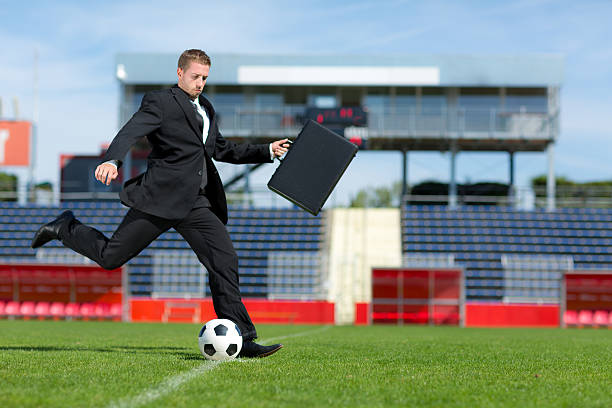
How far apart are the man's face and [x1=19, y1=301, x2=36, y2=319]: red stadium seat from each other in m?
19.2

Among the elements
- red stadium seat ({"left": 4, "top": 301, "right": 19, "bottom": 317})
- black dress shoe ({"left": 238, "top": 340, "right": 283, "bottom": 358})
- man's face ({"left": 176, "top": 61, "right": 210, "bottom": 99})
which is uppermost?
man's face ({"left": 176, "top": 61, "right": 210, "bottom": 99})

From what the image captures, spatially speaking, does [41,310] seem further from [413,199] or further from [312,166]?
[312,166]

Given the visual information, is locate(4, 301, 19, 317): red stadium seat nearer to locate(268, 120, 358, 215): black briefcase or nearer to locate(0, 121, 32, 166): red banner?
locate(0, 121, 32, 166): red banner

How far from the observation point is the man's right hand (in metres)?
5.08

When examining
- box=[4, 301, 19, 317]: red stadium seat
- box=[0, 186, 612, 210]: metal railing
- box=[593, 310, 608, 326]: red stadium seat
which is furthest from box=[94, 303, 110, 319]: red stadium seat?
box=[593, 310, 608, 326]: red stadium seat

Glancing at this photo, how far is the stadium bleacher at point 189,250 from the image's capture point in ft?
84.5

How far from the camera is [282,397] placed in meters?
3.85

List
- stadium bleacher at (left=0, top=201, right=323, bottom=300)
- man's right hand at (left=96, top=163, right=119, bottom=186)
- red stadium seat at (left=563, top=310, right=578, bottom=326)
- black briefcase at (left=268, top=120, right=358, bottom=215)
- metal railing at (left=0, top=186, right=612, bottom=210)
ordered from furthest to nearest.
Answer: metal railing at (left=0, top=186, right=612, bottom=210) < stadium bleacher at (left=0, top=201, right=323, bottom=300) < red stadium seat at (left=563, top=310, right=578, bottom=326) < black briefcase at (left=268, top=120, right=358, bottom=215) < man's right hand at (left=96, top=163, right=119, bottom=186)

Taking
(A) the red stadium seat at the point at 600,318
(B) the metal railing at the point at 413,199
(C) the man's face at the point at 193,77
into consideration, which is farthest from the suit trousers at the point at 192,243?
(B) the metal railing at the point at 413,199

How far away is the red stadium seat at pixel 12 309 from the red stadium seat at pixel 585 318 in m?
17.1

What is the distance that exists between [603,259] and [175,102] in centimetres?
2443

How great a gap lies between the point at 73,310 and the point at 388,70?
18.3 meters

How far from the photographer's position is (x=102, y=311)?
902 inches

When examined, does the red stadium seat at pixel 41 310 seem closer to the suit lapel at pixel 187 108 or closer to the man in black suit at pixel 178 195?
the man in black suit at pixel 178 195
